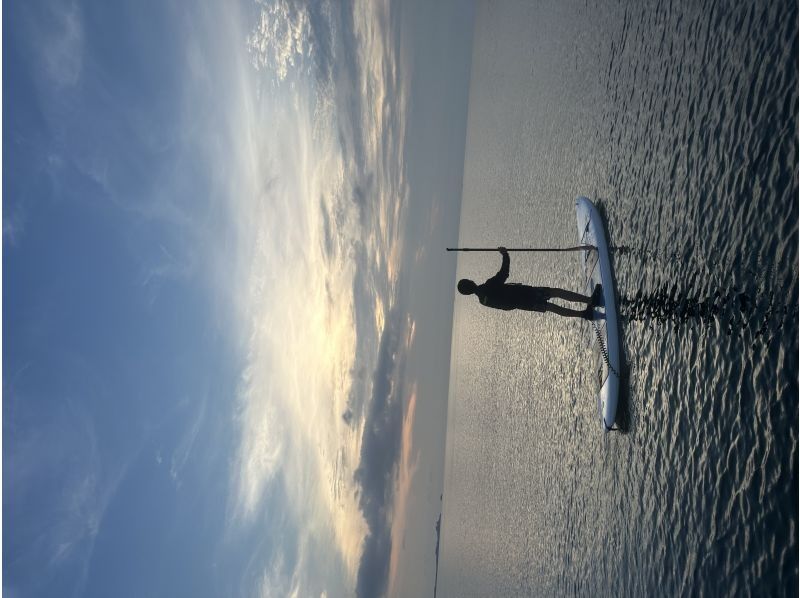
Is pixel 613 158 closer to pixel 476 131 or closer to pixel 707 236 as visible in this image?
pixel 707 236

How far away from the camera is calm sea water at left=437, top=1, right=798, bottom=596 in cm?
710

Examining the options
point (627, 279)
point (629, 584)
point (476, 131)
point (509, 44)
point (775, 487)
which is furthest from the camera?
point (476, 131)

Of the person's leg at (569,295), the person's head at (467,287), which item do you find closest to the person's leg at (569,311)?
the person's leg at (569,295)

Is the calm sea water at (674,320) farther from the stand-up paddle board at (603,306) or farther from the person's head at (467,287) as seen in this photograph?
the person's head at (467,287)

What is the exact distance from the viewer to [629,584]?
33.5ft

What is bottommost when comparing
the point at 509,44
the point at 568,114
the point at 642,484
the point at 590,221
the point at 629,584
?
the point at 629,584

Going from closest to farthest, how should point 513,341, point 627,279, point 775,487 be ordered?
point 775,487
point 627,279
point 513,341

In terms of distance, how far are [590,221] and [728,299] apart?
20.1 ft

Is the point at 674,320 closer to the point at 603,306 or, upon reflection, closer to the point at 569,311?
the point at 603,306

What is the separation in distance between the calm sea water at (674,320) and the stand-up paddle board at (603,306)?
0.31 m

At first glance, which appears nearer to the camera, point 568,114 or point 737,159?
point 737,159

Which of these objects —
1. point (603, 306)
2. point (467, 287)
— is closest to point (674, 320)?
point (603, 306)

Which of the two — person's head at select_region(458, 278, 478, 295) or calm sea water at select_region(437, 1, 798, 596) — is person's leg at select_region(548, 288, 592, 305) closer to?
calm sea water at select_region(437, 1, 798, 596)

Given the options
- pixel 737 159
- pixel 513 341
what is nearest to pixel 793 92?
pixel 737 159
